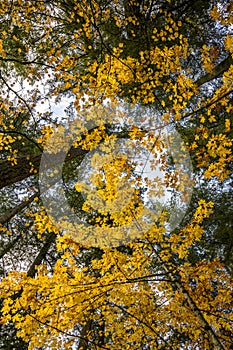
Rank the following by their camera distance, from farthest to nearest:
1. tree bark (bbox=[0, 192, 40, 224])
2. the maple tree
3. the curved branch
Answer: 1. tree bark (bbox=[0, 192, 40, 224])
2. the maple tree
3. the curved branch

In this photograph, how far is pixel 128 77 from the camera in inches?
256

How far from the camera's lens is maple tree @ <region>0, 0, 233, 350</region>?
6070 mm

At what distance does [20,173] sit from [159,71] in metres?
4.27

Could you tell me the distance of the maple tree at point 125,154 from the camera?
19.9 feet

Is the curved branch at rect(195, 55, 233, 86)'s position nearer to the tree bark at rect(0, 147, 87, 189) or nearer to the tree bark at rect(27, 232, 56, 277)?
the tree bark at rect(0, 147, 87, 189)

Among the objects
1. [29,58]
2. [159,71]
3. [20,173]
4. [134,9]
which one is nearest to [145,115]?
[159,71]

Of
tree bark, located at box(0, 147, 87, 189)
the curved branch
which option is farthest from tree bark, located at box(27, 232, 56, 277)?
the curved branch

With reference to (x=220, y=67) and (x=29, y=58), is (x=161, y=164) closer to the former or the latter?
(x=220, y=67)

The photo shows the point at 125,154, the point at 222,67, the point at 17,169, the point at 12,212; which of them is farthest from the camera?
the point at 125,154

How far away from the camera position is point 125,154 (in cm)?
827

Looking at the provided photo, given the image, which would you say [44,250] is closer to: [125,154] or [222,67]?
[125,154]

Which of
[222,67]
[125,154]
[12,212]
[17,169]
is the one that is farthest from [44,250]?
[222,67]

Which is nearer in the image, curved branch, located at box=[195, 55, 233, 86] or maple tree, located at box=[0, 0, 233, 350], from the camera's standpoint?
curved branch, located at box=[195, 55, 233, 86]

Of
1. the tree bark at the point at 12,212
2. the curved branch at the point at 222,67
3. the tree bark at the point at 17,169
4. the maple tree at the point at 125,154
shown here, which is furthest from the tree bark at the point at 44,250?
the curved branch at the point at 222,67
